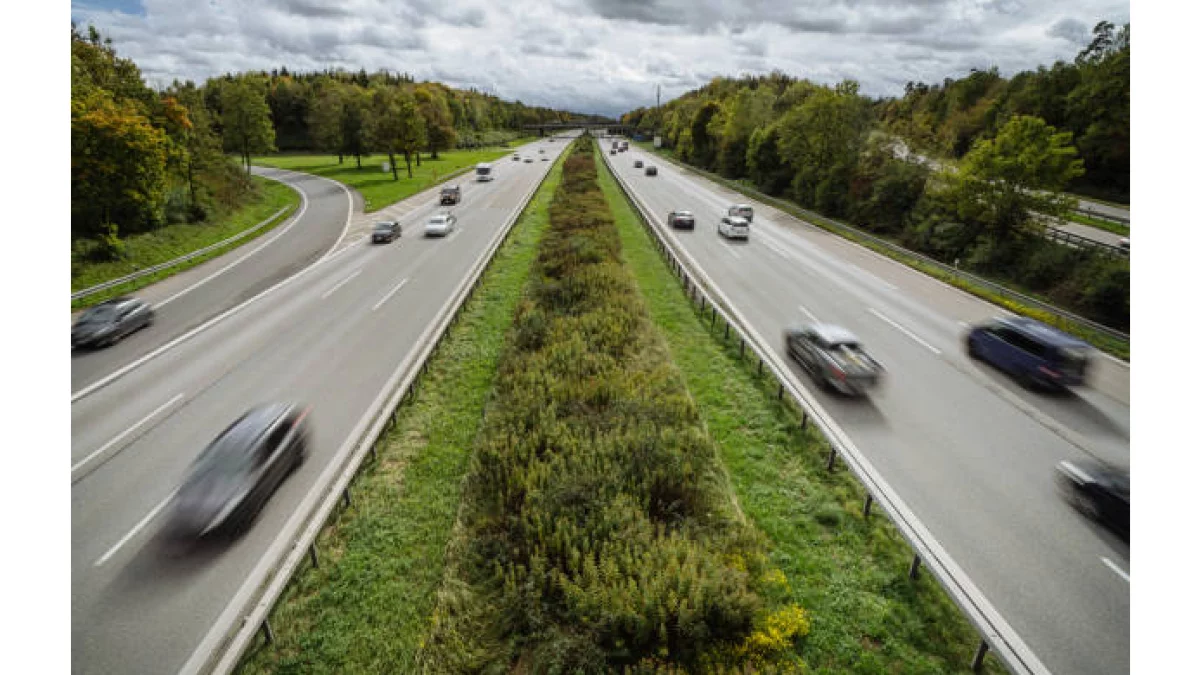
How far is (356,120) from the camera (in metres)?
76.8

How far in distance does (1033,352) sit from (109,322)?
30346 millimetres

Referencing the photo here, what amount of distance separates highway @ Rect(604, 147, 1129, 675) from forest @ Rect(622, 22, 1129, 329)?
5796 mm

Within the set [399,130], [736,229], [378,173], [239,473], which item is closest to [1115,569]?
[239,473]

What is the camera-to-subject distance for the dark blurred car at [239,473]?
943 centimetres

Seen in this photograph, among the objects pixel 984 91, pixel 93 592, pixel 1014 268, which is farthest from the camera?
pixel 984 91

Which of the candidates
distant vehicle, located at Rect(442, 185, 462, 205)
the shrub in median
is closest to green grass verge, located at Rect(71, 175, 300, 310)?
distant vehicle, located at Rect(442, 185, 462, 205)

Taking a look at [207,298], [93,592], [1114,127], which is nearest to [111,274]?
[207,298]

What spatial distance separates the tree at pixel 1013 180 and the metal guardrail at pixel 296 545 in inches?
1275

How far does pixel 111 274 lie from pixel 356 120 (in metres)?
59.2

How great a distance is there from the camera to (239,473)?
10.0 m

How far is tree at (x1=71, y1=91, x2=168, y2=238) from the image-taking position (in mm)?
26016

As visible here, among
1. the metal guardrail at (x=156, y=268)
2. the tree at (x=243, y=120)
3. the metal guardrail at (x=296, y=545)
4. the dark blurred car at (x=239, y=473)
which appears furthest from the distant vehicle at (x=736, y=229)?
the tree at (x=243, y=120)

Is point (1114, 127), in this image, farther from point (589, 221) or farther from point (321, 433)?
point (321, 433)

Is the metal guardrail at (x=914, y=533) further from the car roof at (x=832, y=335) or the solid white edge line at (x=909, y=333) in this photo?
the solid white edge line at (x=909, y=333)
